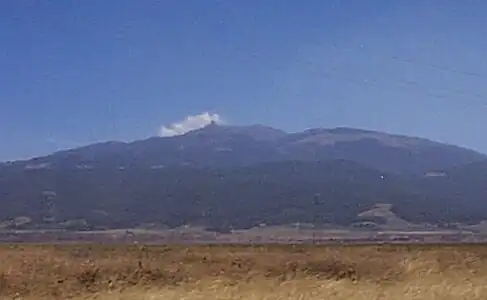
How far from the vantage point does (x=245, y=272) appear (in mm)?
45219

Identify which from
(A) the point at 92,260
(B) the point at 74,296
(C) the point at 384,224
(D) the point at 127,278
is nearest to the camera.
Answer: (B) the point at 74,296

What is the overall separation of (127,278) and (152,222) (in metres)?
139

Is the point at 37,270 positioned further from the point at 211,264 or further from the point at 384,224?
the point at 384,224

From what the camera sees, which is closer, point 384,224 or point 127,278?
point 127,278

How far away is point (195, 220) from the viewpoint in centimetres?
17950

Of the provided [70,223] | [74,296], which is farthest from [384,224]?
[74,296]

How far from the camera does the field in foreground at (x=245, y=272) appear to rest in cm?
3136

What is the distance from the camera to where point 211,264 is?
4762cm

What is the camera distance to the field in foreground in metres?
31.4

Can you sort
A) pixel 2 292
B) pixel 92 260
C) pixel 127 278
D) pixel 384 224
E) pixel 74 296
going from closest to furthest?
pixel 74 296
pixel 2 292
pixel 127 278
pixel 92 260
pixel 384 224

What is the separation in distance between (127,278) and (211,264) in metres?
6.09

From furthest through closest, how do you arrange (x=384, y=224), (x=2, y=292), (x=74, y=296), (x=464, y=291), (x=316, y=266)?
(x=384, y=224) < (x=316, y=266) < (x=2, y=292) < (x=74, y=296) < (x=464, y=291)

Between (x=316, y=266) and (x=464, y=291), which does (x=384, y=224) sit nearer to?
(x=316, y=266)

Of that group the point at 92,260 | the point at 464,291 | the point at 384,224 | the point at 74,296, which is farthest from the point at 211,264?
the point at 384,224
